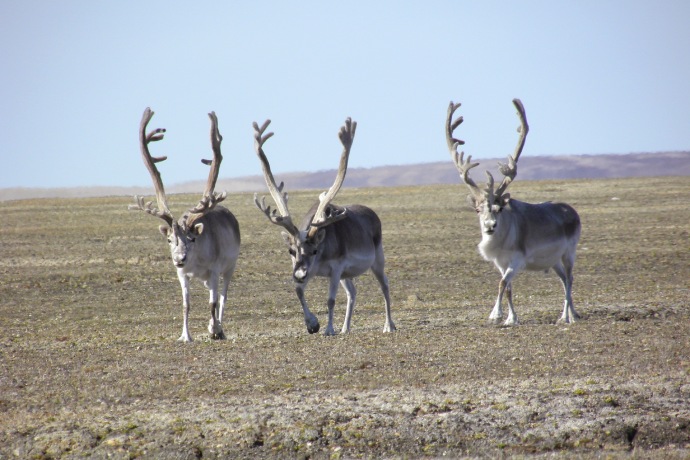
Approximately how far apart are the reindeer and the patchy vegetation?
850 millimetres

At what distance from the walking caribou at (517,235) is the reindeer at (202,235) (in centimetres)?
437

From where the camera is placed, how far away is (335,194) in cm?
1766

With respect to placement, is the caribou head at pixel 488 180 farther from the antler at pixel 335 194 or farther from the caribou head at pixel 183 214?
the caribou head at pixel 183 214

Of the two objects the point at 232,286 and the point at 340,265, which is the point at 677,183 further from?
the point at 340,265

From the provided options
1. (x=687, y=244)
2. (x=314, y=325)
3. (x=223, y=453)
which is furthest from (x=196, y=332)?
Result: (x=687, y=244)

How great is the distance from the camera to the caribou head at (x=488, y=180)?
1762cm

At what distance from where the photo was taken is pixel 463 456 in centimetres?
1020

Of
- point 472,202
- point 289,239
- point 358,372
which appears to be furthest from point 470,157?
point 358,372

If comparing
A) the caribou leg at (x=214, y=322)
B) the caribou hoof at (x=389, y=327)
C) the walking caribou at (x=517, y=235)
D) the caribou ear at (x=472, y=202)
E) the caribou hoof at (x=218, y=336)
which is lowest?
the caribou hoof at (x=389, y=327)

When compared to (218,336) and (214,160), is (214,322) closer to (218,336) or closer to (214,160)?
(218,336)

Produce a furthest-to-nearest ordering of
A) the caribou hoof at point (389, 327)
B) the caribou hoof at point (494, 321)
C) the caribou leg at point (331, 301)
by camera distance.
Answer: the caribou hoof at point (389, 327) → the caribou hoof at point (494, 321) → the caribou leg at point (331, 301)

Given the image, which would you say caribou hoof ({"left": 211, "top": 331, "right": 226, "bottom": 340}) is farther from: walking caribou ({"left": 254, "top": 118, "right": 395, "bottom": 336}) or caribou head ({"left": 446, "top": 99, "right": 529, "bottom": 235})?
caribou head ({"left": 446, "top": 99, "right": 529, "bottom": 235})

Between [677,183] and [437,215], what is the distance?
768 inches

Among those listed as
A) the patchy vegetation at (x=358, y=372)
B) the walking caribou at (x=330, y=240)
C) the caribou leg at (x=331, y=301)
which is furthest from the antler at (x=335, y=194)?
the patchy vegetation at (x=358, y=372)
